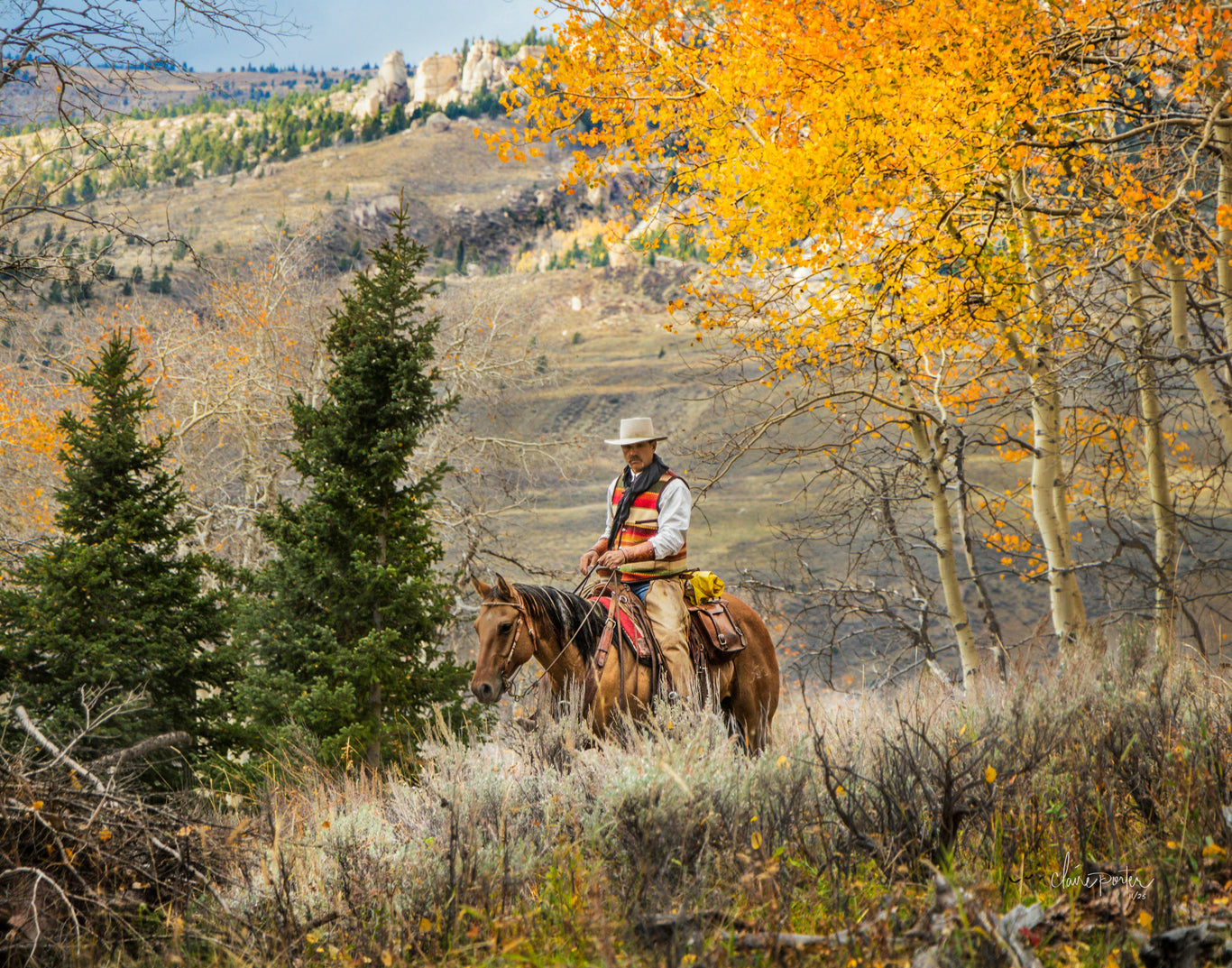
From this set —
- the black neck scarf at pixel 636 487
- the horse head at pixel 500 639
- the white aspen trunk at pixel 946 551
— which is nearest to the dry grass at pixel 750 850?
the horse head at pixel 500 639

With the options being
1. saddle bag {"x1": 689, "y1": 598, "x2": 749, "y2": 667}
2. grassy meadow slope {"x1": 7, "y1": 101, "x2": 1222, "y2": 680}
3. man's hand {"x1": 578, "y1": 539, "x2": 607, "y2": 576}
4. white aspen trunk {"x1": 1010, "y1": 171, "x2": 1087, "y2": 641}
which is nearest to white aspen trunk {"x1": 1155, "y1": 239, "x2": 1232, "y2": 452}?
white aspen trunk {"x1": 1010, "y1": 171, "x2": 1087, "y2": 641}

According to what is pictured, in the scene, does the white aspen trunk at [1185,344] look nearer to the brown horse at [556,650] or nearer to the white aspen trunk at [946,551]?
the white aspen trunk at [946,551]

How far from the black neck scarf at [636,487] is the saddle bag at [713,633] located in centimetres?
97

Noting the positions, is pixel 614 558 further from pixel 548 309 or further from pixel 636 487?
pixel 548 309

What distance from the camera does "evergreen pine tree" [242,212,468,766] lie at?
30.2 ft

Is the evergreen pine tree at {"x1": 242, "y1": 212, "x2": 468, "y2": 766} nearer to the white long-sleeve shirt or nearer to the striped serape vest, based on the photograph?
the striped serape vest

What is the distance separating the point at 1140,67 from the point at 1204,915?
8393mm

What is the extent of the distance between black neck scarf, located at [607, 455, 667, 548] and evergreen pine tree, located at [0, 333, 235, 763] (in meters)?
5.29

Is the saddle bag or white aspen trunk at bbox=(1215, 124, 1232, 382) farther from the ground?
white aspen trunk at bbox=(1215, 124, 1232, 382)

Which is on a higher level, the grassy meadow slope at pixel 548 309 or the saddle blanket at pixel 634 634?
the grassy meadow slope at pixel 548 309

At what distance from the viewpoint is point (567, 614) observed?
21.4 ft

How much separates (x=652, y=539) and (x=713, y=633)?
1.12m

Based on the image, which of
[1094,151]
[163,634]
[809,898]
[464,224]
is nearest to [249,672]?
[163,634]

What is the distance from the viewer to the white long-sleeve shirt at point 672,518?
21.1ft
